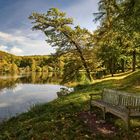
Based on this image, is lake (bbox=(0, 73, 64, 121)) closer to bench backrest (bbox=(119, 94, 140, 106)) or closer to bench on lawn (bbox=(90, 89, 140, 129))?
bench on lawn (bbox=(90, 89, 140, 129))

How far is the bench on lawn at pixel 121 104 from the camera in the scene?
1159 centimetres

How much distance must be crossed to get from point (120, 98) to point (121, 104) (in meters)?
0.33

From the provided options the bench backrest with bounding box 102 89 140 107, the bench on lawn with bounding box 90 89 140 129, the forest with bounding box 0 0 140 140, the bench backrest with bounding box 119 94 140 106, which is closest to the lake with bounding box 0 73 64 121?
the forest with bounding box 0 0 140 140

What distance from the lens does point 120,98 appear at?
14328 mm

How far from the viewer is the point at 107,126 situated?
12.8m

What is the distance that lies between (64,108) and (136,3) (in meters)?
Result: 8.01

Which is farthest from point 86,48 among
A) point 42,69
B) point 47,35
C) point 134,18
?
point 42,69

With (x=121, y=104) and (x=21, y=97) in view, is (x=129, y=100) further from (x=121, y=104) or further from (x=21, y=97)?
(x=21, y=97)

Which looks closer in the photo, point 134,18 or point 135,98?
point 135,98

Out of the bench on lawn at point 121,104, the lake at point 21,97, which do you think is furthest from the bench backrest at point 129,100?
the lake at point 21,97

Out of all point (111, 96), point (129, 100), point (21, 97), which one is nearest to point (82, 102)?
point (111, 96)

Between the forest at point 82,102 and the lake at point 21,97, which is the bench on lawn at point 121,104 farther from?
the lake at point 21,97

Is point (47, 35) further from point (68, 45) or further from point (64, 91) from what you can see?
point (64, 91)

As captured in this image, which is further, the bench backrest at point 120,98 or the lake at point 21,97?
the lake at point 21,97
